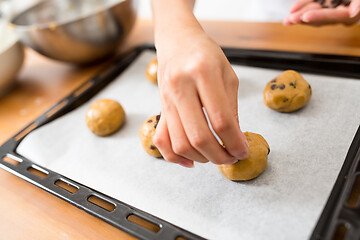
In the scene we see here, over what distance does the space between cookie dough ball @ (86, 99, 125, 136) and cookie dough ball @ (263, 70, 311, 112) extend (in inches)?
18.8

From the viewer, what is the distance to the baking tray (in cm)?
59

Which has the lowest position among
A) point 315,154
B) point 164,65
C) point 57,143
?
point 315,154

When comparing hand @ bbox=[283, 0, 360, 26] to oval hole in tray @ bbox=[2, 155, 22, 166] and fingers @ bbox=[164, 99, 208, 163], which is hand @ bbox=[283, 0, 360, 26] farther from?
oval hole in tray @ bbox=[2, 155, 22, 166]

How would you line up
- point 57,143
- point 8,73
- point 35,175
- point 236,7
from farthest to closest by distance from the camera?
point 236,7, point 8,73, point 57,143, point 35,175

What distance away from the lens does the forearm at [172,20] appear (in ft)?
2.09

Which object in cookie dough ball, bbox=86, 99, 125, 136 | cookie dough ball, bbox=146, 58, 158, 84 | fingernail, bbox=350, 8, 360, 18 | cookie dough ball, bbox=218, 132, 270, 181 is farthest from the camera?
cookie dough ball, bbox=146, 58, 158, 84

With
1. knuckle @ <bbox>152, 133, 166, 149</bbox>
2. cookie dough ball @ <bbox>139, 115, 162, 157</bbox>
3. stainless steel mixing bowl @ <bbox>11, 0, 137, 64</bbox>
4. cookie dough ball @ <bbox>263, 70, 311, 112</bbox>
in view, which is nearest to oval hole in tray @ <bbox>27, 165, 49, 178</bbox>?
cookie dough ball @ <bbox>139, 115, 162, 157</bbox>

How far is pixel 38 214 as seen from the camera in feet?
2.61

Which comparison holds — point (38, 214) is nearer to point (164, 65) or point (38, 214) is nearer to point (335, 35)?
point (164, 65)

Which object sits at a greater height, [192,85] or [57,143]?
[192,85]

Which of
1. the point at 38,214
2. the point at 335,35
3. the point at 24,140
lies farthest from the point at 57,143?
the point at 335,35

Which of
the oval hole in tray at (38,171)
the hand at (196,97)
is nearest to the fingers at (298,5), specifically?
the hand at (196,97)

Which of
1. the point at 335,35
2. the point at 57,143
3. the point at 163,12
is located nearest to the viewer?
the point at 163,12

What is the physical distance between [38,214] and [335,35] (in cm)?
116
